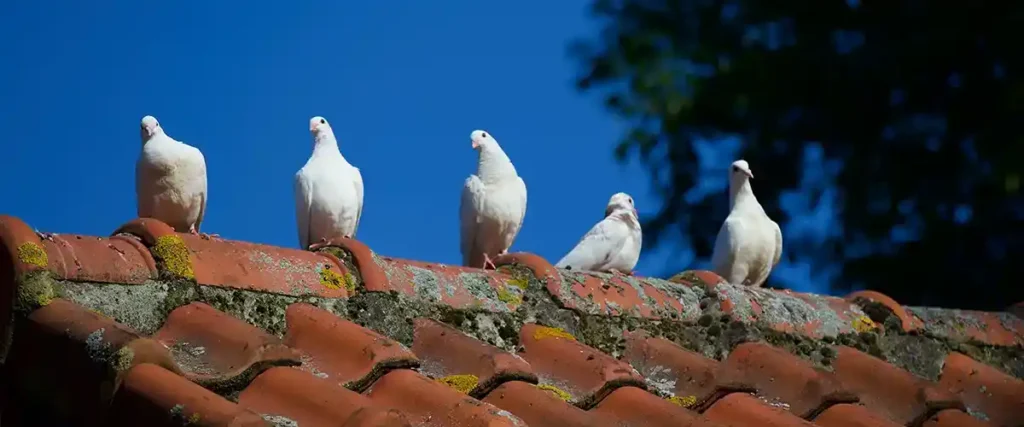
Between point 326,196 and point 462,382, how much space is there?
3063 mm

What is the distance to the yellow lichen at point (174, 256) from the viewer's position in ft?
11.7

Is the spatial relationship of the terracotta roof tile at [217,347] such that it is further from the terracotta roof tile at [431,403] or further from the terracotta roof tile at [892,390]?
the terracotta roof tile at [892,390]

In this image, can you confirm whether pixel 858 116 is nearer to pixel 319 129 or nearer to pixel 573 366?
pixel 319 129

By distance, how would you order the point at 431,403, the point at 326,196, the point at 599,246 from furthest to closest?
the point at 599,246
the point at 326,196
the point at 431,403

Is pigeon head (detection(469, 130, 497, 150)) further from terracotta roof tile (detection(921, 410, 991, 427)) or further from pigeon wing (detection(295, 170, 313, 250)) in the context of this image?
terracotta roof tile (detection(921, 410, 991, 427))

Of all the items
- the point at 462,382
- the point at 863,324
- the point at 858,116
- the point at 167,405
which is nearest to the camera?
the point at 167,405

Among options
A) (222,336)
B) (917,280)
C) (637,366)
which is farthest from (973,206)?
(222,336)

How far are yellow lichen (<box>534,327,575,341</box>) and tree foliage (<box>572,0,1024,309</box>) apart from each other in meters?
9.66

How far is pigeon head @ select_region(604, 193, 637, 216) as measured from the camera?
7445mm

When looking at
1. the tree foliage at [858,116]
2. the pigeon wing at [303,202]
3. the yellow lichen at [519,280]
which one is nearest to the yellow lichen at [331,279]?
the yellow lichen at [519,280]

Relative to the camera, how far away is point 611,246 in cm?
718

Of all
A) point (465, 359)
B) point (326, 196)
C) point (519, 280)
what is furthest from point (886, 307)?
point (326, 196)

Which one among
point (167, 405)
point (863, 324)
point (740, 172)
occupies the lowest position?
point (167, 405)

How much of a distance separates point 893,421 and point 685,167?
10202 mm
